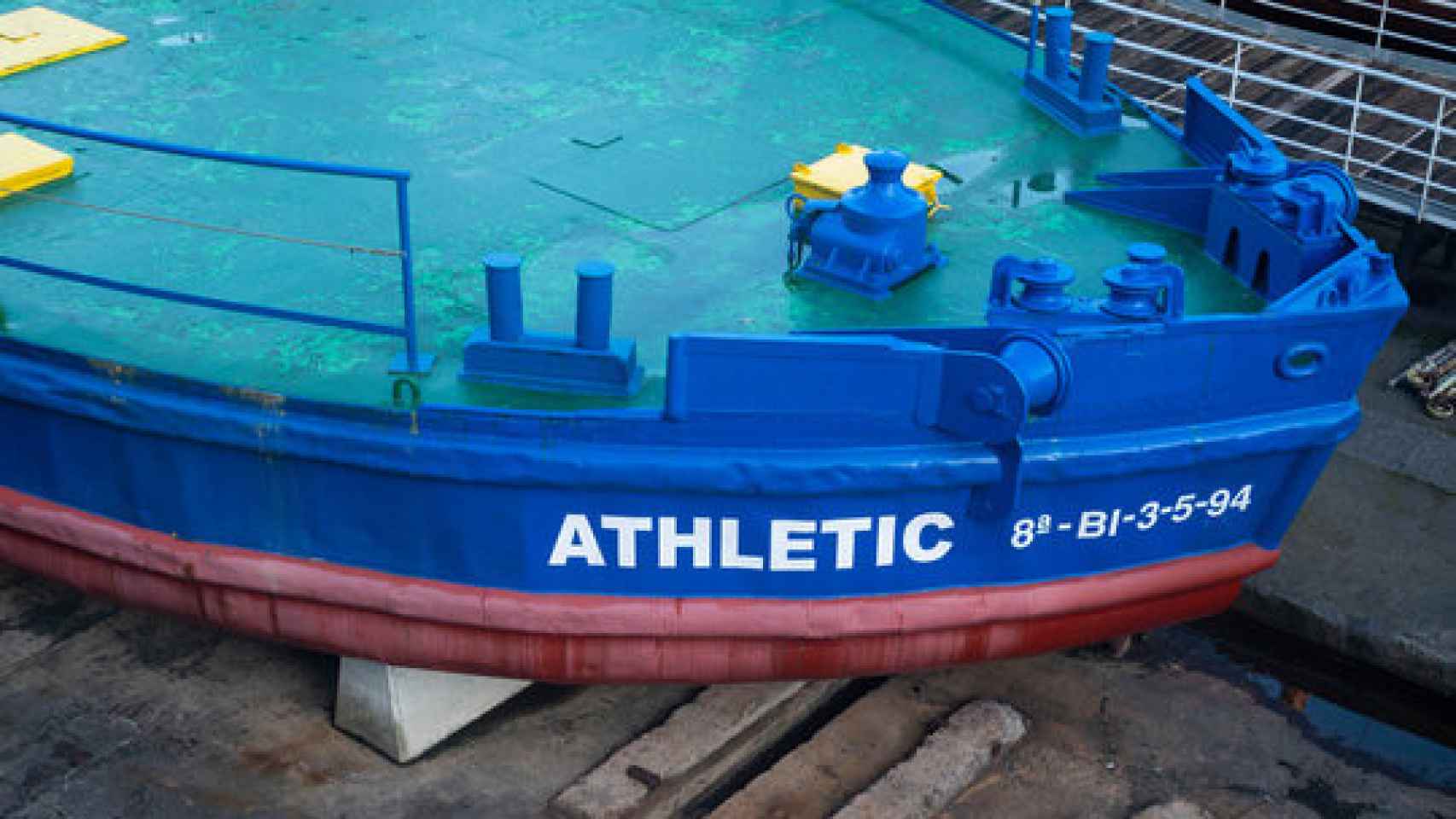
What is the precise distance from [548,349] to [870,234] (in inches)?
56.0

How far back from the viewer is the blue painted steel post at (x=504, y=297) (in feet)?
18.3

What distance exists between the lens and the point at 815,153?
755cm

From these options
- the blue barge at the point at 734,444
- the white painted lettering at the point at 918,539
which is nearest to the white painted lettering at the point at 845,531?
the blue barge at the point at 734,444

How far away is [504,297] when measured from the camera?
5652mm

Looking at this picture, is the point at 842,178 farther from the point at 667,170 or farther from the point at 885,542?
the point at 885,542

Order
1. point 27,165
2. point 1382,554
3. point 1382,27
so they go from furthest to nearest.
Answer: point 1382,27 < point 1382,554 < point 27,165

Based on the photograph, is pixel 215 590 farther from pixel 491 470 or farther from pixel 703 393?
pixel 703 393

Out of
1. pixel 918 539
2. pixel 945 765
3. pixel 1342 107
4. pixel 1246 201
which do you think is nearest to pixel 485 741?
pixel 945 765

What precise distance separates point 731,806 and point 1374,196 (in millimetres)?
5311

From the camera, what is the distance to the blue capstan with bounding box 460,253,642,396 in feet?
18.4

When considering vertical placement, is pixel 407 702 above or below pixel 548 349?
below

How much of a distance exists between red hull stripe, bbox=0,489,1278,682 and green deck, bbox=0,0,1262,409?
75cm

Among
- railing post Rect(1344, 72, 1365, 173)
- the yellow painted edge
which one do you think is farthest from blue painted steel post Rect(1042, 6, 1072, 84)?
the yellow painted edge

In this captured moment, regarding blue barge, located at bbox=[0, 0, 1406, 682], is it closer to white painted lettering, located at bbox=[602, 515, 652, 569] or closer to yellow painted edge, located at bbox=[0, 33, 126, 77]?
white painted lettering, located at bbox=[602, 515, 652, 569]
